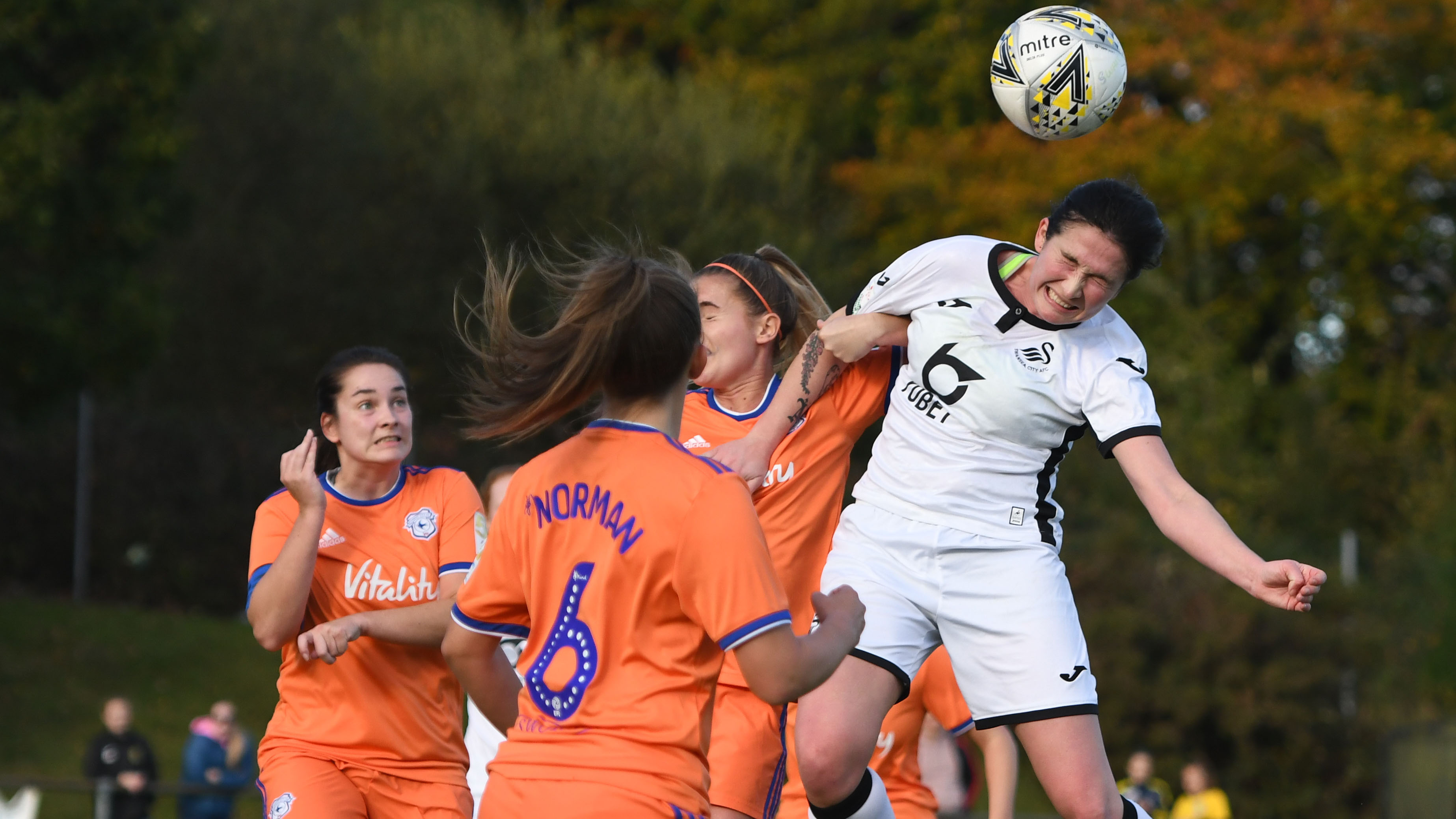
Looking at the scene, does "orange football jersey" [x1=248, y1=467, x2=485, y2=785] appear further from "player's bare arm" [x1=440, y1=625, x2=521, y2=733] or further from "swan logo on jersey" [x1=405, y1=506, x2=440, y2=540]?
"player's bare arm" [x1=440, y1=625, x2=521, y2=733]

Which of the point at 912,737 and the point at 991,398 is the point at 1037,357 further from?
the point at 912,737

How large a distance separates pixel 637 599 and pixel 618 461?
0.31m

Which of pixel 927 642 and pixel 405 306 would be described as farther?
pixel 405 306

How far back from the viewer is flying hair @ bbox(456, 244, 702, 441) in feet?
11.8

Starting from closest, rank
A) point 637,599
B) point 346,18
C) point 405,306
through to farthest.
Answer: point 637,599 → point 405,306 → point 346,18

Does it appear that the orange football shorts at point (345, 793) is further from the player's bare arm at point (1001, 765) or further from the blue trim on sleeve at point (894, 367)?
the player's bare arm at point (1001, 765)

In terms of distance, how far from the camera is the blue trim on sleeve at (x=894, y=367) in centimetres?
558

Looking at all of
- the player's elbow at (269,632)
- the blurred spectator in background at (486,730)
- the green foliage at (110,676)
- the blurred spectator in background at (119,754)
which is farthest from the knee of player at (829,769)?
the green foliage at (110,676)

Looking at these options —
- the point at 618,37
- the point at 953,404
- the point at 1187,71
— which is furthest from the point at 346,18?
the point at 953,404

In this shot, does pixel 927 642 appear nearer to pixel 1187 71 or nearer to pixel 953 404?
pixel 953 404

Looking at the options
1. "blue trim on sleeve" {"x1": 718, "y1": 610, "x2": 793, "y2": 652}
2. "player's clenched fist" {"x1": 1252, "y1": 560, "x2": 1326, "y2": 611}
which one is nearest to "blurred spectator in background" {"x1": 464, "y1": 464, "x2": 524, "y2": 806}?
"player's clenched fist" {"x1": 1252, "y1": 560, "x2": 1326, "y2": 611}

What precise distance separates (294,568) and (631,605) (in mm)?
1853

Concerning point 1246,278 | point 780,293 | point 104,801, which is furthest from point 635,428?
point 1246,278

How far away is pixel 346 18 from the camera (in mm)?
25734
